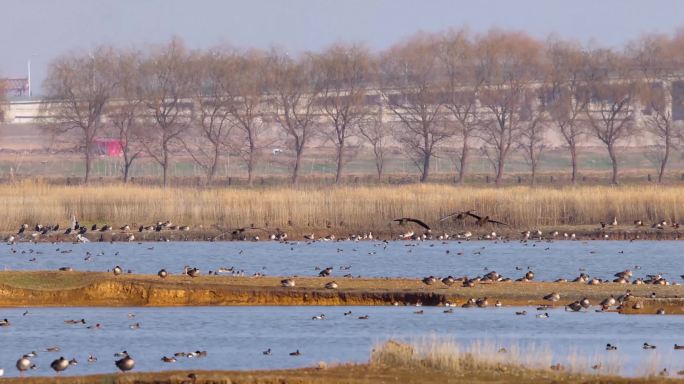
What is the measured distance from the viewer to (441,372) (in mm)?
19125

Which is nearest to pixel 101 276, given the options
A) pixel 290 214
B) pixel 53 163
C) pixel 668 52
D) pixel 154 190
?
pixel 290 214

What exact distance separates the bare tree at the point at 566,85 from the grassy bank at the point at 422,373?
68.8m

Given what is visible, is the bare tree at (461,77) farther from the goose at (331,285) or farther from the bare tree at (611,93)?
the goose at (331,285)

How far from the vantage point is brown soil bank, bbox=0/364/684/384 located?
1828cm

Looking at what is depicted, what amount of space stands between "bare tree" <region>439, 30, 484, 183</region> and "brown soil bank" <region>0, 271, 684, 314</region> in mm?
58046

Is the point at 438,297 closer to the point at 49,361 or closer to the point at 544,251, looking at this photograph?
the point at 49,361

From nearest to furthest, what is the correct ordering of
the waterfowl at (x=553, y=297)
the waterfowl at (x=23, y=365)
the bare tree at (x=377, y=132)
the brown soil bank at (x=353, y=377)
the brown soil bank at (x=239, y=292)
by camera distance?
the brown soil bank at (x=353, y=377) → the waterfowl at (x=23, y=365) → the waterfowl at (x=553, y=297) → the brown soil bank at (x=239, y=292) → the bare tree at (x=377, y=132)

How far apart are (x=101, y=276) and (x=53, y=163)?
75519 mm

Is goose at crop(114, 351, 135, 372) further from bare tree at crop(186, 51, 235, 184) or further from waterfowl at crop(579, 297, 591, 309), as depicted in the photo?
bare tree at crop(186, 51, 235, 184)

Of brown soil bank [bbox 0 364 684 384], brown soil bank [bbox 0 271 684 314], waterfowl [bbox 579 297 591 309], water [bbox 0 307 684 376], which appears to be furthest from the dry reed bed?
brown soil bank [bbox 0 364 684 384]

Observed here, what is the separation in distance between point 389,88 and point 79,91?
19.9 metres

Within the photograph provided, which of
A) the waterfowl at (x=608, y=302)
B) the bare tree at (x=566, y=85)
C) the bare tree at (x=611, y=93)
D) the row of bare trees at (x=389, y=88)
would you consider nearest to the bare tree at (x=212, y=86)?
the row of bare trees at (x=389, y=88)

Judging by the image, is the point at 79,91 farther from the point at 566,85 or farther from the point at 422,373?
the point at 422,373

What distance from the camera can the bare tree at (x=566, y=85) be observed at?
292 ft
